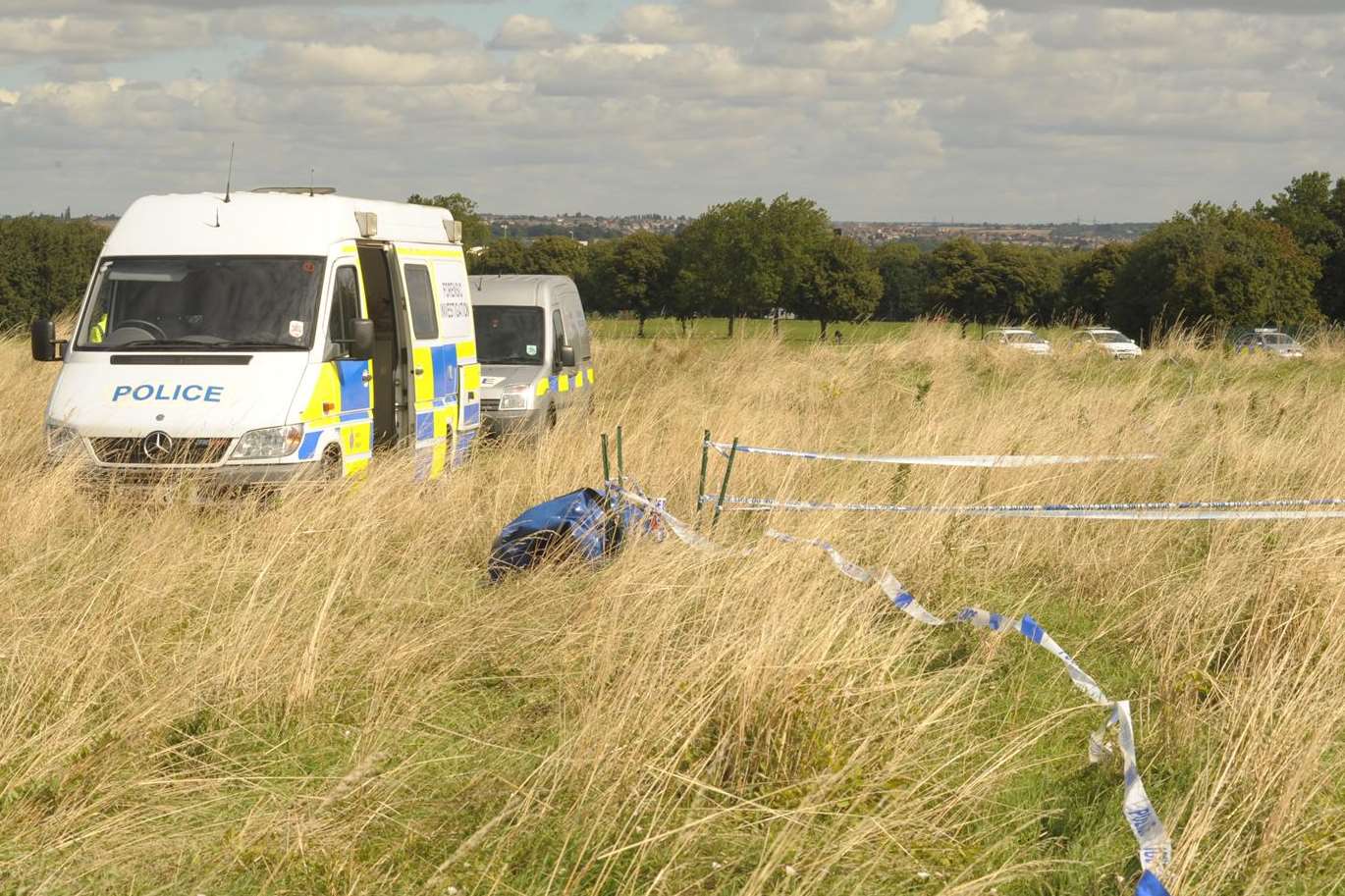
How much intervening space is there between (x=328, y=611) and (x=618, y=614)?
1296 millimetres

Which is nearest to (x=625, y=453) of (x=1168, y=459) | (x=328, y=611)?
(x=1168, y=459)

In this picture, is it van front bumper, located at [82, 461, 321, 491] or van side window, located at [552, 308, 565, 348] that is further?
van side window, located at [552, 308, 565, 348]

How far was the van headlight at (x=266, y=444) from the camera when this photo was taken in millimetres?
9219

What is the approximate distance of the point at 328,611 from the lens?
20.5 ft

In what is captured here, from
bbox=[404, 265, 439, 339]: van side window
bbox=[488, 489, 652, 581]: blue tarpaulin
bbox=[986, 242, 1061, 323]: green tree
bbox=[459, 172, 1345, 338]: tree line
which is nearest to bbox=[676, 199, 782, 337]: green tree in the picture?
bbox=[459, 172, 1345, 338]: tree line

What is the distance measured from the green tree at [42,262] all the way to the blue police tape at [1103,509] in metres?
48.8

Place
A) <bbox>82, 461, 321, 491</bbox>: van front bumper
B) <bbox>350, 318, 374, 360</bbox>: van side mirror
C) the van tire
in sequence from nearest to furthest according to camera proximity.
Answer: <bbox>82, 461, 321, 491</bbox>: van front bumper → the van tire → <bbox>350, 318, 374, 360</bbox>: van side mirror

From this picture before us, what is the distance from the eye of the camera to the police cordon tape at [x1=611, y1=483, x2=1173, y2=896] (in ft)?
13.3

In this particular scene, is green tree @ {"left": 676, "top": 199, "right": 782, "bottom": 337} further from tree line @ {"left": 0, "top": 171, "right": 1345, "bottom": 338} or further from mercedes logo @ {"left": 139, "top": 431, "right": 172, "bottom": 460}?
mercedes logo @ {"left": 139, "top": 431, "right": 172, "bottom": 460}

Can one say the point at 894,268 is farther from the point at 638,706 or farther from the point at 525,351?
the point at 638,706

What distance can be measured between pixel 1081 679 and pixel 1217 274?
5248cm

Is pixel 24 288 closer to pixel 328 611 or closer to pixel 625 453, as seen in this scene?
pixel 625 453

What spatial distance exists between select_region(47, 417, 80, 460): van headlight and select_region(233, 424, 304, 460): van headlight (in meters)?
1.14

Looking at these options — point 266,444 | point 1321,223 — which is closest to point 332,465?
point 266,444
